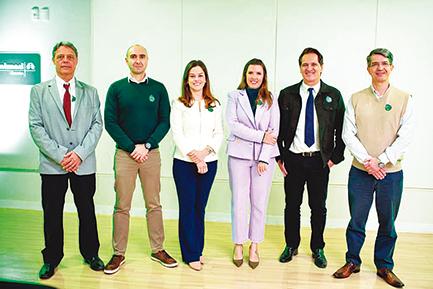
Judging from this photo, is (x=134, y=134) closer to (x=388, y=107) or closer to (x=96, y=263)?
(x=96, y=263)

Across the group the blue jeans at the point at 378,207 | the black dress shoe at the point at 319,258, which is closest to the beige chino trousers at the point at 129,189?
the black dress shoe at the point at 319,258

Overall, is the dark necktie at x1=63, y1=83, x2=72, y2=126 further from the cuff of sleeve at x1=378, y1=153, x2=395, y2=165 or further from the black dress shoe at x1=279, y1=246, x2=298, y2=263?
the cuff of sleeve at x1=378, y1=153, x2=395, y2=165

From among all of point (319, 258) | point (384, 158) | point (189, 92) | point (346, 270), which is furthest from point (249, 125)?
point (346, 270)

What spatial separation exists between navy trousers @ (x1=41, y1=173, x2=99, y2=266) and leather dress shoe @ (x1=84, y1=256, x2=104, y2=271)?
0.04m

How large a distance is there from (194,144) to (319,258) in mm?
1526

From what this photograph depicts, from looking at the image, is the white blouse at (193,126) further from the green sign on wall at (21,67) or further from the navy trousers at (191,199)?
the green sign on wall at (21,67)

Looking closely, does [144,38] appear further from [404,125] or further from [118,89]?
[404,125]

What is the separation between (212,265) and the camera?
366 cm

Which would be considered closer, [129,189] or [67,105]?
[67,105]

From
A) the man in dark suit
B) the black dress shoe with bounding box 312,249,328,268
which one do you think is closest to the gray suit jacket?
the man in dark suit

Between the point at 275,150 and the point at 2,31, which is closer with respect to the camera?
the point at 275,150

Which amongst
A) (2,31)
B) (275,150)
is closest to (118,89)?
(275,150)

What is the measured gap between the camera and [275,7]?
4828mm

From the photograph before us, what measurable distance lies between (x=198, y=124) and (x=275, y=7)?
2.15 metres
